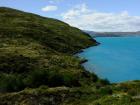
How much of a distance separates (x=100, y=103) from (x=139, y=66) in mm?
90537

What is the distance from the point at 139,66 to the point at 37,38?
199 ft

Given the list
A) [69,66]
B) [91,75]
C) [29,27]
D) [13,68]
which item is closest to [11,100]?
[91,75]

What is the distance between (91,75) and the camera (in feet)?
257

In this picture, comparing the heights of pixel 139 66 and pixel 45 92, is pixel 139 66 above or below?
below

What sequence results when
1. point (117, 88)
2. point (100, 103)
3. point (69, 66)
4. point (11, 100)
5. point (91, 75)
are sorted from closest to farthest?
point (100, 103) → point (11, 100) → point (117, 88) → point (91, 75) → point (69, 66)

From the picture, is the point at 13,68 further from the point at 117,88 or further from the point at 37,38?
the point at 37,38

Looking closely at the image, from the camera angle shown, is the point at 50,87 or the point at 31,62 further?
the point at 31,62

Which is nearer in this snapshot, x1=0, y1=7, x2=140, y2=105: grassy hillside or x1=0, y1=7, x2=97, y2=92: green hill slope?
x1=0, y1=7, x2=140, y2=105: grassy hillside

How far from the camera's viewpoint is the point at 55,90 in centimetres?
3388

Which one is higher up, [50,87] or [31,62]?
[50,87]

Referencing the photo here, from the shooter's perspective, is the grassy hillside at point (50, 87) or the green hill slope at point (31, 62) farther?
the green hill slope at point (31, 62)

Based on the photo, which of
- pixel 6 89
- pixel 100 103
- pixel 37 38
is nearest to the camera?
pixel 100 103

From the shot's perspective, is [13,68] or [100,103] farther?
[13,68]

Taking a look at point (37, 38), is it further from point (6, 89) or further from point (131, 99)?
point (131, 99)
